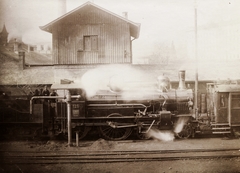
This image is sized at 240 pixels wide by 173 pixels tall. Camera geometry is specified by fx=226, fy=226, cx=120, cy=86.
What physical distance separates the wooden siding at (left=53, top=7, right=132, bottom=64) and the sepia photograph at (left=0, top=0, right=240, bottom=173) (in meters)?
0.06

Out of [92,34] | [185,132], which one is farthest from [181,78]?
[92,34]

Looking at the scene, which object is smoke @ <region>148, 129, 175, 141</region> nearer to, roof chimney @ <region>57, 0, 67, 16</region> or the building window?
roof chimney @ <region>57, 0, 67, 16</region>

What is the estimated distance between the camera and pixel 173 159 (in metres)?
7.19

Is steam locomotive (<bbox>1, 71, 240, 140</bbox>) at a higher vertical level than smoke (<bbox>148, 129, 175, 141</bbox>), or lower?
higher

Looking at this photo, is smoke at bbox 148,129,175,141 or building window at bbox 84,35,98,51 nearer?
smoke at bbox 148,129,175,141

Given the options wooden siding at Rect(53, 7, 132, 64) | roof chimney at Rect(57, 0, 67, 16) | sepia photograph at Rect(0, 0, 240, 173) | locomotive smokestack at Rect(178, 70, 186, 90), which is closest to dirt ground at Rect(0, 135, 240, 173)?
sepia photograph at Rect(0, 0, 240, 173)

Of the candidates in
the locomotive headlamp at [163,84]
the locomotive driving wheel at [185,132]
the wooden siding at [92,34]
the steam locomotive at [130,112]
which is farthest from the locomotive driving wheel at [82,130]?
the wooden siding at [92,34]

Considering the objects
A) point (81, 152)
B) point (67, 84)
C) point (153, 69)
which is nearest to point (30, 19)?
point (67, 84)

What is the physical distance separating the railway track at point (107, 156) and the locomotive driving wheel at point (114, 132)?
169 centimetres

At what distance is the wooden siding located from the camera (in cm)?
1368

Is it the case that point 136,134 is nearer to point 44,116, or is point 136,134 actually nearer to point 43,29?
point 44,116

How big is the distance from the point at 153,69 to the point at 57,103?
26.8 ft

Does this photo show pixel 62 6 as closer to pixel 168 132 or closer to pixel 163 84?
pixel 163 84

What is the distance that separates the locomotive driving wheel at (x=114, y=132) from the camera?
960 centimetres
